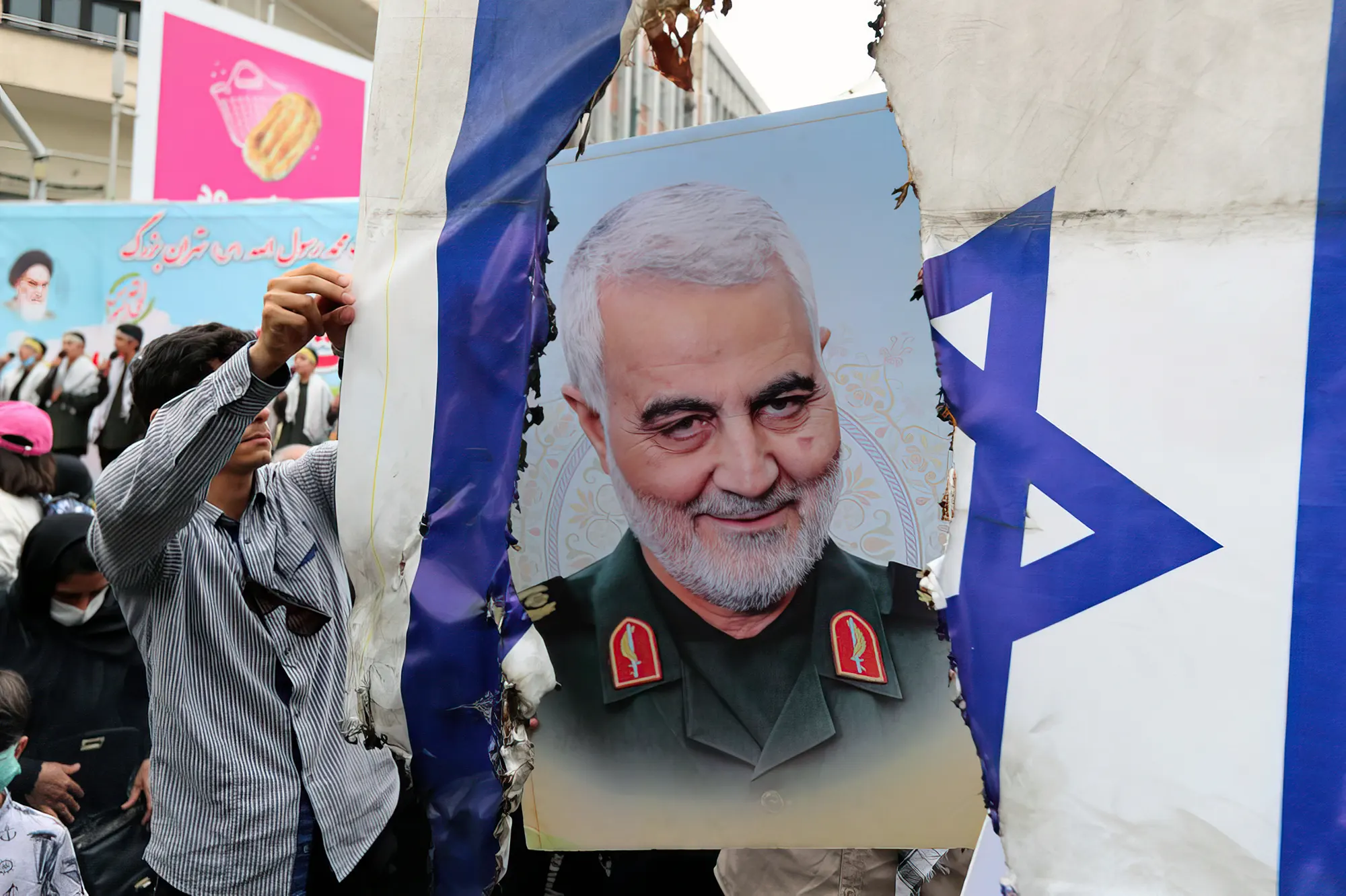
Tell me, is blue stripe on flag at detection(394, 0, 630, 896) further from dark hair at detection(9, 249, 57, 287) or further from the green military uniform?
dark hair at detection(9, 249, 57, 287)

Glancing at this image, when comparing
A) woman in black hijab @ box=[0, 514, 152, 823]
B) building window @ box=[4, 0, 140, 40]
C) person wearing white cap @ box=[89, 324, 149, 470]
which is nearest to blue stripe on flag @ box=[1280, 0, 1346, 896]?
woman in black hijab @ box=[0, 514, 152, 823]

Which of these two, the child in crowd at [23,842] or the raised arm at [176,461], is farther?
the child in crowd at [23,842]

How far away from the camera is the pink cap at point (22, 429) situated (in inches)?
114

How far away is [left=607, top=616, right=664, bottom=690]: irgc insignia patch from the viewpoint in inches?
60.4

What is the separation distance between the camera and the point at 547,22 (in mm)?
1312

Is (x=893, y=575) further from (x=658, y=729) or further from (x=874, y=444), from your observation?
(x=658, y=729)

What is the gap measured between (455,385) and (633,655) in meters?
0.47

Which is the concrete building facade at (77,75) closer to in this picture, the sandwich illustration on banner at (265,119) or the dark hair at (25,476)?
the sandwich illustration on banner at (265,119)

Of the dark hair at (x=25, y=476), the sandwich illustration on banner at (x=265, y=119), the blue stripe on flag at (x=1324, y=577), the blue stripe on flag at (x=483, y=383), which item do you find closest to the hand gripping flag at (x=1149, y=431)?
the blue stripe on flag at (x=1324, y=577)

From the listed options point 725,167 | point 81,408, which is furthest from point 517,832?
point 81,408

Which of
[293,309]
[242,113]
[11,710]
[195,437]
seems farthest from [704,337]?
[242,113]

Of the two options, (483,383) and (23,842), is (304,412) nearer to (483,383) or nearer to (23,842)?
(23,842)

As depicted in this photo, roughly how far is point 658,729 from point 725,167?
0.76m

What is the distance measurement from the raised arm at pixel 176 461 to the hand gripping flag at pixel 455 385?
0.23 metres
